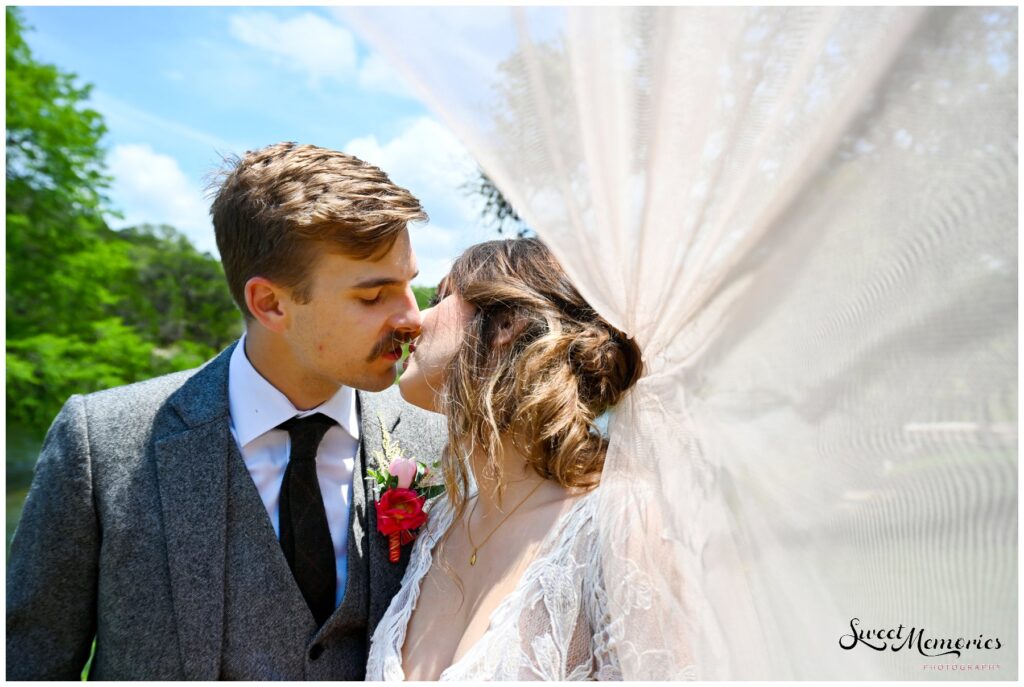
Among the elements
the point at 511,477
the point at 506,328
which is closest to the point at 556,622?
the point at 511,477

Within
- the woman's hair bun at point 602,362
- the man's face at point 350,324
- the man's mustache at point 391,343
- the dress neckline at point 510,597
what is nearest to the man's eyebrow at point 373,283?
the man's face at point 350,324

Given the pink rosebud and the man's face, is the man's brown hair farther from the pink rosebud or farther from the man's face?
the pink rosebud

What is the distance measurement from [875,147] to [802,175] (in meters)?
0.10

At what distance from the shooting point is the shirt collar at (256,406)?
219 cm

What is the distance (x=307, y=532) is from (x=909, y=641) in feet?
5.23

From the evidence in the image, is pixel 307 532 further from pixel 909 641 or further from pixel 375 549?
pixel 909 641

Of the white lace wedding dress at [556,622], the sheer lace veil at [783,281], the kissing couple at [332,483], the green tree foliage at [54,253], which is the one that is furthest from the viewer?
the green tree foliage at [54,253]

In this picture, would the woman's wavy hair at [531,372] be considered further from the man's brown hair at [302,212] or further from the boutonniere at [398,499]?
the man's brown hair at [302,212]

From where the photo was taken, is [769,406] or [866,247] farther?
[769,406]

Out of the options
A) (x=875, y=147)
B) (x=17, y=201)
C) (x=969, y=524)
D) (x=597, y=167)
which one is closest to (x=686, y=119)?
(x=597, y=167)

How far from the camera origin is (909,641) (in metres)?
0.99

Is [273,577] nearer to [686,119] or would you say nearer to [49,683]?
[49,683]

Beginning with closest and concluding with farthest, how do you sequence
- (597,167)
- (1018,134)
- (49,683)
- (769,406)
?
(1018,134) → (769,406) → (597,167) → (49,683)

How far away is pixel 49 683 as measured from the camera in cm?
197
